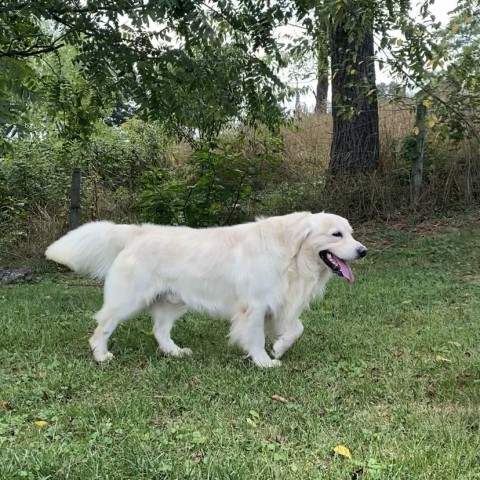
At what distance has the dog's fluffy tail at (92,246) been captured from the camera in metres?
5.01

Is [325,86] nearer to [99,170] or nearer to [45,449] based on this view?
[99,170]

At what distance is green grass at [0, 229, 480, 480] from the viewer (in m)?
2.72

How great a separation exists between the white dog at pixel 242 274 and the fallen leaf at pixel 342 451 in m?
1.73

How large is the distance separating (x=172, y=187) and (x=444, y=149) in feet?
19.1

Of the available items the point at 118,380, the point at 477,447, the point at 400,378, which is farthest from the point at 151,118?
the point at 477,447

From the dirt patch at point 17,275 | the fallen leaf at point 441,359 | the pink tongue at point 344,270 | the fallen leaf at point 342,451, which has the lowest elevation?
the dirt patch at point 17,275

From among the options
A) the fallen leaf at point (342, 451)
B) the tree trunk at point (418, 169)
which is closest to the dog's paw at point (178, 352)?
the fallen leaf at point (342, 451)

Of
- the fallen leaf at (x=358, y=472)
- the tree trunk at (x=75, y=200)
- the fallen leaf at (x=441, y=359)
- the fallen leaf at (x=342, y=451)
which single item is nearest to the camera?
the fallen leaf at (x=358, y=472)

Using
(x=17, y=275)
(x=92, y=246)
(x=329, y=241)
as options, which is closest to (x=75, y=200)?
(x=17, y=275)

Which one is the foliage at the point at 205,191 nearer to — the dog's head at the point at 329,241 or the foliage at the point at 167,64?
the foliage at the point at 167,64

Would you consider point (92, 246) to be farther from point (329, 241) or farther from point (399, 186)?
point (399, 186)

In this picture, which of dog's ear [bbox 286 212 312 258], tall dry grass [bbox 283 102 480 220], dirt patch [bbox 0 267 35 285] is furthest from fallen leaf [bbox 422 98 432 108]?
dirt patch [bbox 0 267 35 285]

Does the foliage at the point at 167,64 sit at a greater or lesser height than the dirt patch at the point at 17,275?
greater

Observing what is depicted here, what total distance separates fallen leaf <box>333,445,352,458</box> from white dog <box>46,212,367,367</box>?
5.66ft
